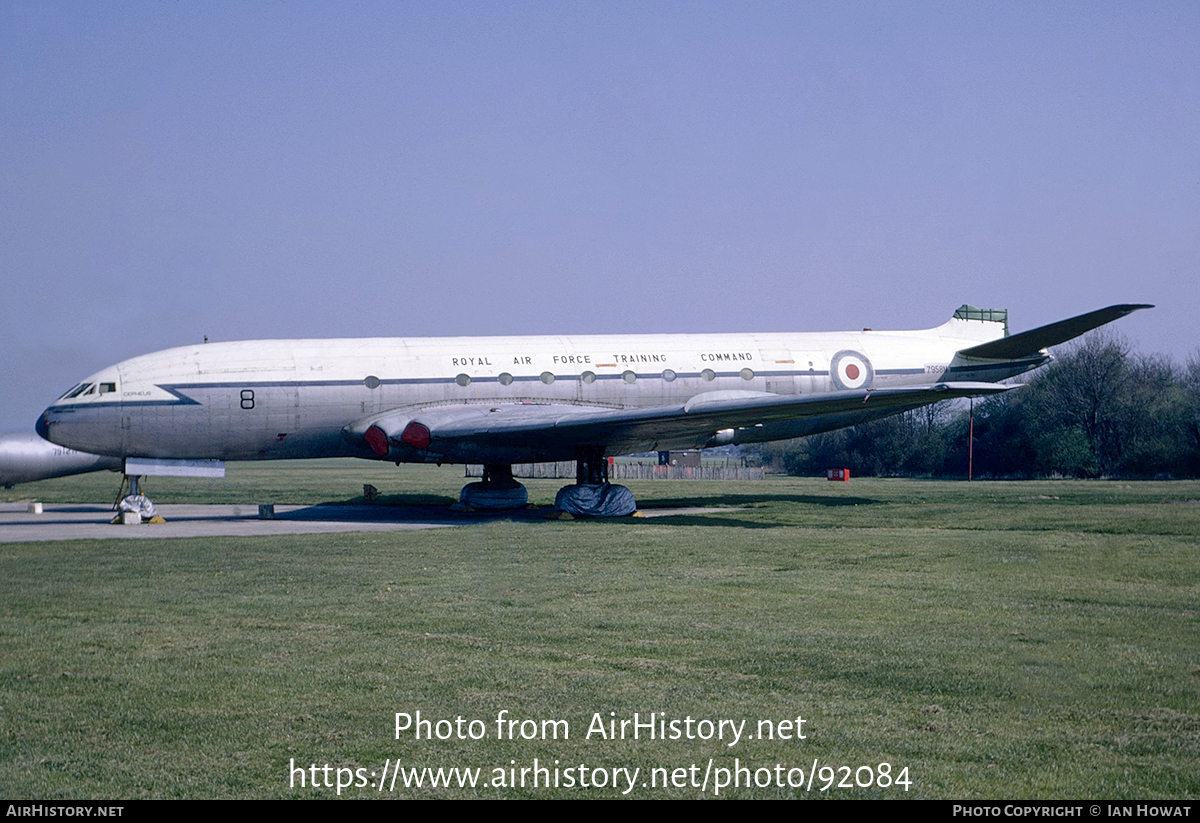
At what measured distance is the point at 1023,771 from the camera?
15.1 ft

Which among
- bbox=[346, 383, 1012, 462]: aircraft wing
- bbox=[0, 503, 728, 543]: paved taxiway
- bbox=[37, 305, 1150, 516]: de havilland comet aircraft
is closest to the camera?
bbox=[0, 503, 728, 543]: paved taxiway

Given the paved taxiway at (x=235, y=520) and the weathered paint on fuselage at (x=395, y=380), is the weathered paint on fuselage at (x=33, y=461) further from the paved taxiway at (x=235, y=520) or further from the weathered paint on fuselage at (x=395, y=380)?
the weathered paint on fuselage at (x=395, y=380)

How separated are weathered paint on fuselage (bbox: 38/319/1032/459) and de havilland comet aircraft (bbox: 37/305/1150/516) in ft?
0.11

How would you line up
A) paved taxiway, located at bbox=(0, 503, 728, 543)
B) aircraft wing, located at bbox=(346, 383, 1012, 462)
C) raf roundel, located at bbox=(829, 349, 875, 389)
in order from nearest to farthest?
paved taxiway, located at bbox=(0, 503, 728, 543) → aircraft wing, located at bbox=(346, 383, 1012, 462) → raf roundel, located at bbox=(829, 349, 875, 389)

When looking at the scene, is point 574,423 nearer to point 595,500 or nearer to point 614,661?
point 595,500

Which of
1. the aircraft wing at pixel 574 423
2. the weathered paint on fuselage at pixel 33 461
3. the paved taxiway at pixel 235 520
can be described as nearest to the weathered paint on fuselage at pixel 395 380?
the aircraft wing at pixel 574 423

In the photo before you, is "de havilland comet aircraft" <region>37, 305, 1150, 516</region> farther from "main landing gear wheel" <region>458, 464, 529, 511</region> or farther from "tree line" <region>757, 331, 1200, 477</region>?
"tree line" <region>757, 331, 1200, 477</region>

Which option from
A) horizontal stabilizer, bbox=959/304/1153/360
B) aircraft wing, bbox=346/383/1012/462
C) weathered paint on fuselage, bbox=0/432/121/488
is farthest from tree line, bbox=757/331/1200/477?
weathered paint on fuselage, bbox=0/432/121/488

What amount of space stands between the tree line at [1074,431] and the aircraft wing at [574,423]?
2933 centimetres

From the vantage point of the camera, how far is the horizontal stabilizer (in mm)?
19263

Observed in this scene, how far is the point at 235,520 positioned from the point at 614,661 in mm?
17401

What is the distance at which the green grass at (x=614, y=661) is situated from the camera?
15.9 feet

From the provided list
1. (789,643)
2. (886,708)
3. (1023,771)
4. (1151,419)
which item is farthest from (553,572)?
(1151,419)

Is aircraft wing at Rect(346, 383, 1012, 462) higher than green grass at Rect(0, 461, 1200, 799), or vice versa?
aircraft wing at Rect(346, 383, 1012, 462)
